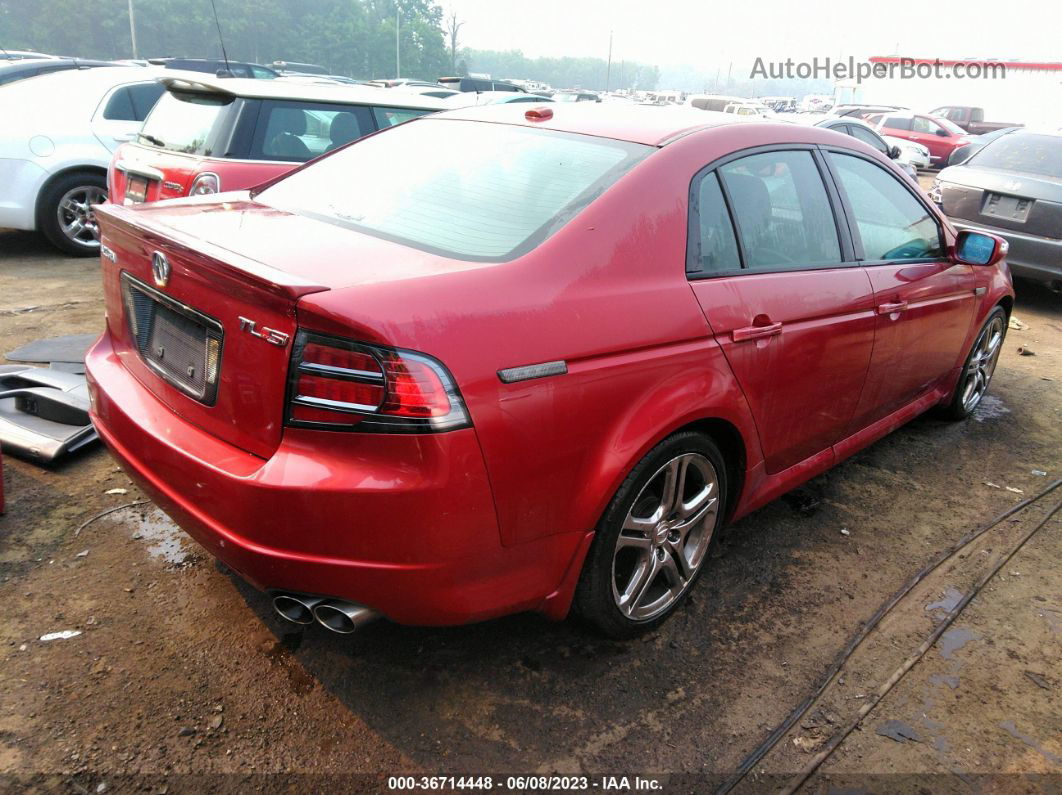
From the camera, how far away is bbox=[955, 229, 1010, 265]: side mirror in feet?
12.7

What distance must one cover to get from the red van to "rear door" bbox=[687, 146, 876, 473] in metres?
3.52

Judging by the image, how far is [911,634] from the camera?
109 inches

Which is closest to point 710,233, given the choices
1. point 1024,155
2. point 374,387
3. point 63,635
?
point 374,387

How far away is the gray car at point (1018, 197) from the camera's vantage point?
7.05 meters

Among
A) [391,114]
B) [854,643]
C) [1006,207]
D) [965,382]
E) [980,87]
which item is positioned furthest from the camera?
[980,87]

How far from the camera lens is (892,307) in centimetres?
333

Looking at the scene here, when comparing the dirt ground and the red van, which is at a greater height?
the red van

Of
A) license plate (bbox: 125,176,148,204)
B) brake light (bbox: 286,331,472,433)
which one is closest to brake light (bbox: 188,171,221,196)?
license plate (bbox: 125,176,148,204)

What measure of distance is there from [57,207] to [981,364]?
7.50m

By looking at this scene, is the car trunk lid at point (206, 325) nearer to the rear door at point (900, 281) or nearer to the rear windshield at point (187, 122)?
the rear door at point (900, 281)

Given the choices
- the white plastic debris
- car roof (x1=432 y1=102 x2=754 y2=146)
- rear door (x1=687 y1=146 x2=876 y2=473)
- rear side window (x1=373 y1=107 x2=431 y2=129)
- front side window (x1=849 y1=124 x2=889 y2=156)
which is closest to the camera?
the white plastic debris

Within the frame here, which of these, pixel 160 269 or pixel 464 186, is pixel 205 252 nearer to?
pixel 160 269

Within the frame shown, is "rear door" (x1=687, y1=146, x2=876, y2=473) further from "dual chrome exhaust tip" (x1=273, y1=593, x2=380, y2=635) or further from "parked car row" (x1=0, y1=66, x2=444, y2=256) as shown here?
"parked car row" (x1=0, y1=66, x2=444, y2=256)

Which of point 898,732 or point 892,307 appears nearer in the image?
point 898,732
